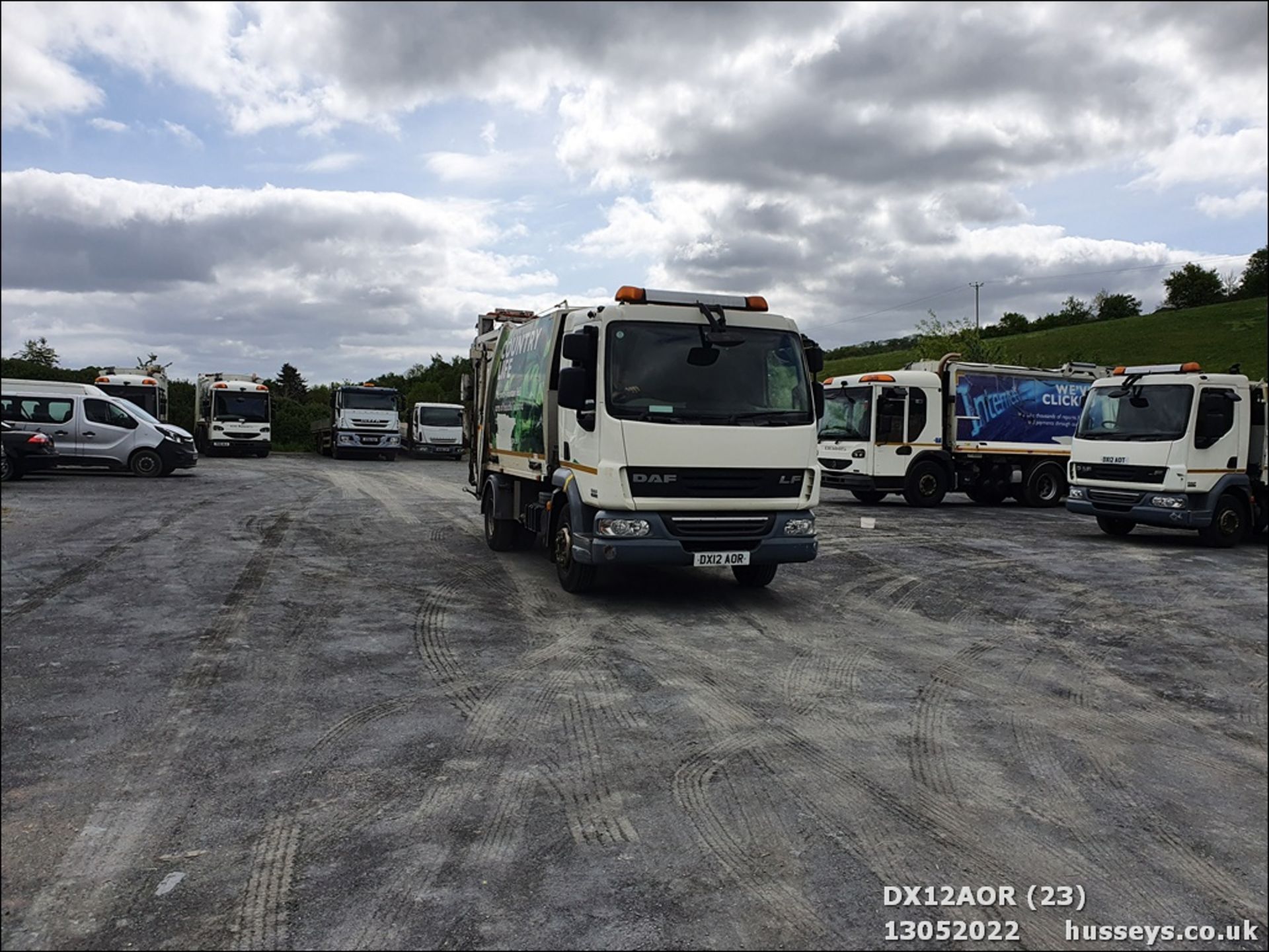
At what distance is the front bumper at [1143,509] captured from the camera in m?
11.2

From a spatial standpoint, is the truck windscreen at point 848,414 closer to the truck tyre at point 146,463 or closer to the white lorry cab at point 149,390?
the truck tyre at point 146,463

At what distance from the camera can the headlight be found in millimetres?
7977

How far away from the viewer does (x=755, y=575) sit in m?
9.59

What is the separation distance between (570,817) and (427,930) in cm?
→ 100

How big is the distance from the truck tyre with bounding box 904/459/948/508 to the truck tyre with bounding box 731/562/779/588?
10721mm

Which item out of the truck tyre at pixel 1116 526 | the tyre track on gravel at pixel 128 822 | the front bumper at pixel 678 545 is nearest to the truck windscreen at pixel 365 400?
the truck tyre at pixel 1116 526

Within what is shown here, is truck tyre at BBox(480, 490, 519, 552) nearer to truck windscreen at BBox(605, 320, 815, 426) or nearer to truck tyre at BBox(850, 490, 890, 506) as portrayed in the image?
truck windscreen at BBox(605, 320, 815, 426)

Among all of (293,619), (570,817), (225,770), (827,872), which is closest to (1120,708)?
(827,872)

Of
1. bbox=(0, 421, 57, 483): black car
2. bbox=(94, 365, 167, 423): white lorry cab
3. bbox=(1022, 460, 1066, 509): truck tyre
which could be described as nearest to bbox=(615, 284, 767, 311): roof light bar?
bbox=(0, 421, 57, 483): black car

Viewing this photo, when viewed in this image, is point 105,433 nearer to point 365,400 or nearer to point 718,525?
point 718,525

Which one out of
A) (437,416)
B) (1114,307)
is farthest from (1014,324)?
(437,416)

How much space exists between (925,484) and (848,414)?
2206 mm

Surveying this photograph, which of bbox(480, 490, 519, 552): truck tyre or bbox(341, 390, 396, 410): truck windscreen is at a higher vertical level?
bbox(341, 390, 396, 410): truck windscreen

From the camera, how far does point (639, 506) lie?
313 inches
